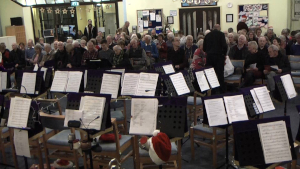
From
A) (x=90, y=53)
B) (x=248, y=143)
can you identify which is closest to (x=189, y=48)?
(x=90, y=53)

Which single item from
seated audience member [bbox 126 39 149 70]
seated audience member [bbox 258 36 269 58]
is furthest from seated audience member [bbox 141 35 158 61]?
seated audience member [bbox 258 36 269 58]

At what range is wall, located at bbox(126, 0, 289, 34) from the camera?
38.3 feet

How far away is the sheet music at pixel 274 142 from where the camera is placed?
107 inches

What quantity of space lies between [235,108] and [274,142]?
798 mm

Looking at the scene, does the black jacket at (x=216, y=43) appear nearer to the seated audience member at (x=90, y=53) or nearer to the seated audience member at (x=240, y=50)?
the seated audience member at (x=240, y=50)

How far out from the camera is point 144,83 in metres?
4.40

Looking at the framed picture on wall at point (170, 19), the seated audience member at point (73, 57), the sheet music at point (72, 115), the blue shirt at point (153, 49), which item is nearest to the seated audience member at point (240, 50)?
the blue shirt at point (153, 49)

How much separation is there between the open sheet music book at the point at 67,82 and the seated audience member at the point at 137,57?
96.0 inches

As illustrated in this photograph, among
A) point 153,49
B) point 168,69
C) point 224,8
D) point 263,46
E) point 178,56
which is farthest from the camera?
point 224,8

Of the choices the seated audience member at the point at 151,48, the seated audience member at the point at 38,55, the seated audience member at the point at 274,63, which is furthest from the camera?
the seated audience member at the point at 151,48

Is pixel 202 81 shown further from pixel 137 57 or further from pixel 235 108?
pixel 137 57

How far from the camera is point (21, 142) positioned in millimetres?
3676

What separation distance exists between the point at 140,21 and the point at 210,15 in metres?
2.82

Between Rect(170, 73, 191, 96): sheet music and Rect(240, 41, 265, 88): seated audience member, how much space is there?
2.36 metres
